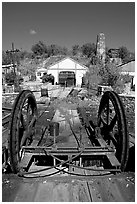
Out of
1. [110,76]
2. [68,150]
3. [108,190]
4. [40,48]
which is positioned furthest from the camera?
[40,48]

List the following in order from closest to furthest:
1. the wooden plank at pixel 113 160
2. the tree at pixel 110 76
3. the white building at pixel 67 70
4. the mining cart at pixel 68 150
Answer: the mining cart at pixel 68 150 → the wooden plank at pixel 113 160 → the tree at pixel 110 76 → the white building at pixel 67 70

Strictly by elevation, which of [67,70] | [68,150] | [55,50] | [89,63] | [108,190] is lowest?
[108,190]

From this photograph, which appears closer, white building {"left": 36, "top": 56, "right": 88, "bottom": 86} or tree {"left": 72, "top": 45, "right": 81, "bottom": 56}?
white building {"left": 36, "top": 56, "right": 88, "bottom": 86}

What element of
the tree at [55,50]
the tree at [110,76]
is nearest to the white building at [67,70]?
the tree at [110,76]

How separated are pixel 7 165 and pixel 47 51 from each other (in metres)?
61.5

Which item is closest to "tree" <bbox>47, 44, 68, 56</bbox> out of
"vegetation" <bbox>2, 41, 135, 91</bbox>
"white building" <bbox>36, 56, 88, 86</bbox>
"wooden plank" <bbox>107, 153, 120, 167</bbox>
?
"vegetation" <bbox>2, 41, 135, 91</bbox>

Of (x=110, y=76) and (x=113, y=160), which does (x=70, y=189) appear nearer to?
(x=113, y=160)

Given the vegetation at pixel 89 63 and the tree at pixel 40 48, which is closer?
the vegetation at pixel 89 63

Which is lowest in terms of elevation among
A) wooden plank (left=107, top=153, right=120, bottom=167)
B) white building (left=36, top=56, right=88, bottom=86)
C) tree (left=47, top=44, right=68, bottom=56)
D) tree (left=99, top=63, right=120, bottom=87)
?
wooden plank (left=107, top=153, right=120, bottom=167)

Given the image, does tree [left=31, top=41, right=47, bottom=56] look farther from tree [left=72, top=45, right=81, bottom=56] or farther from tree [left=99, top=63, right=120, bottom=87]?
tree [left=99, top=63, right=120, bottom=87]

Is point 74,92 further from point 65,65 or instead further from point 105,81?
point 65,65

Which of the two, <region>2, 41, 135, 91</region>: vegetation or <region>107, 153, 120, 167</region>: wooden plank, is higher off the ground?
<region>2, 41, 135, 91</region>: vegetation

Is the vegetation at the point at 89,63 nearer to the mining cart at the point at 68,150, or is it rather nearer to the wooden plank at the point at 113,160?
the mining cart at the point at 68,150

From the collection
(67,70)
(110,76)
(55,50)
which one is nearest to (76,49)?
(55,50)
